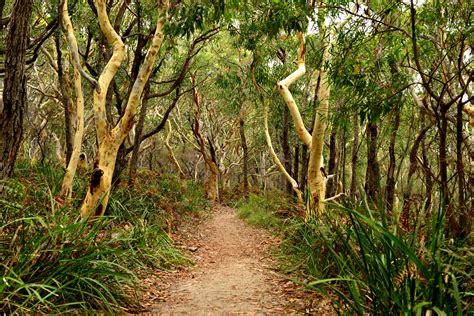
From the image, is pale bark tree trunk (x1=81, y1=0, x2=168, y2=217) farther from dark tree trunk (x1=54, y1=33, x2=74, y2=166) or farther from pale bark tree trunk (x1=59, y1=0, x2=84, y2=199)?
dark tree trunk (x1=54, y1=33, x2=74, y2=166)

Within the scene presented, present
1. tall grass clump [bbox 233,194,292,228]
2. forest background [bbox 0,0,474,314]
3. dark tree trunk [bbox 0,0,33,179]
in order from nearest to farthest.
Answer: forest background [bbox 0,0,474,314]
dark tree trunk [bbox 0,0,33,179]
tall grass clump [bbox 233,194,292,228]

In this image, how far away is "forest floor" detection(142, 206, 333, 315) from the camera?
4637mm

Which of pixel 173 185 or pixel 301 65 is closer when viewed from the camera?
pixel 301 65

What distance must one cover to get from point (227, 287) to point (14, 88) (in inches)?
146

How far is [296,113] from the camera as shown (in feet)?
30.8

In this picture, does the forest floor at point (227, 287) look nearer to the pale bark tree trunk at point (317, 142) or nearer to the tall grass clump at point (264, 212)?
the pale bark tree trunk at point (317, 142)

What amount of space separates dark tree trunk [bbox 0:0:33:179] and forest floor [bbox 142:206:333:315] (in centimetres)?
239

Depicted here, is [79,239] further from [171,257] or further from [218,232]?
[218,232]

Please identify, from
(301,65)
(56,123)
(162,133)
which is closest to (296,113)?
(301,65)

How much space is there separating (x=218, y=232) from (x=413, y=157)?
688 centimetres

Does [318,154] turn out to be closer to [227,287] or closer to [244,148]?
[227,287]

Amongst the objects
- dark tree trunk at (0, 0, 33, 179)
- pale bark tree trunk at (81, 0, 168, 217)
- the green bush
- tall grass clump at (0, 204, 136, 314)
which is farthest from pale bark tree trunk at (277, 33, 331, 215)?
dark tree trunk at (0, 0, 33, 179)

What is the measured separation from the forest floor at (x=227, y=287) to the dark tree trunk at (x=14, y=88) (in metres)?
2.39

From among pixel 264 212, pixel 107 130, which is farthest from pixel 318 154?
pixel 264 212
